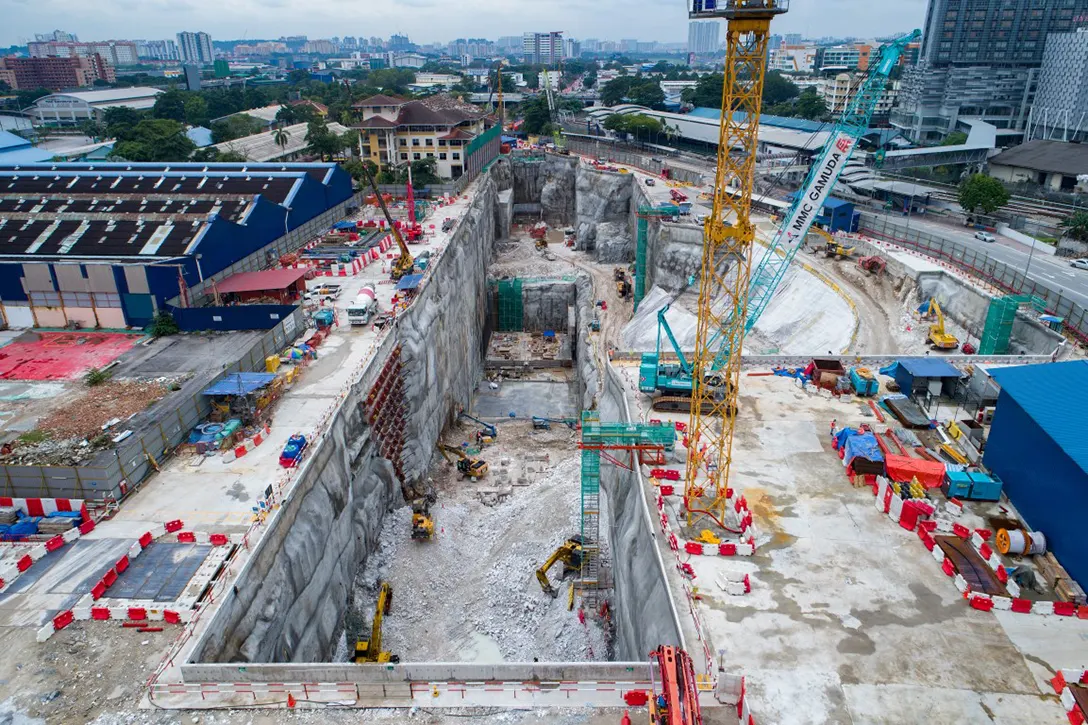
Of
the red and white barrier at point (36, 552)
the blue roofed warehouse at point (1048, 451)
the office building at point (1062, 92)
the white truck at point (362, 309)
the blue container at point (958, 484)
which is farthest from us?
the office building at point (1062, 92)

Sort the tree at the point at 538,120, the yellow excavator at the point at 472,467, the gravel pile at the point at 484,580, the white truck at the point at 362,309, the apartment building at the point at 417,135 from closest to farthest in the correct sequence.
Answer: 1. the gravel pile at the point at 484,580
2. the white truck at the point at 362,309
3. the yellow excavator at the point at 472,467
4. the apartment building at the point at 417,135
5. the tree at the point at 538,120

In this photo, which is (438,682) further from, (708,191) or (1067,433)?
(708,191)

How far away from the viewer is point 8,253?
4959 centimetres

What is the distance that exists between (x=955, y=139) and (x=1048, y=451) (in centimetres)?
10918

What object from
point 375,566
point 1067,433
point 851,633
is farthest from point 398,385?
point 1067,433

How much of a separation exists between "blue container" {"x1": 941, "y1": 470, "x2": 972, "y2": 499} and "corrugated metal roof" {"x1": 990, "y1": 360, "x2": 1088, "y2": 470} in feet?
11.9

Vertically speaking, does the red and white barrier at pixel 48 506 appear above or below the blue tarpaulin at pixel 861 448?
below

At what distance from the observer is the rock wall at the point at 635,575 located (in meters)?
23.6

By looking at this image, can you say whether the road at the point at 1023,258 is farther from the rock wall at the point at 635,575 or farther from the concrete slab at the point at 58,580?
the concrete slab at the point at 58,580

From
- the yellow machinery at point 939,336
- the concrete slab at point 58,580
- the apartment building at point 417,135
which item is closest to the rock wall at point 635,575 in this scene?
the concrete slab at point 58,580

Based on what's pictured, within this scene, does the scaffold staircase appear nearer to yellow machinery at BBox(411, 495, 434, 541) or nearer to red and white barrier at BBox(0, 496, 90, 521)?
yellow machinery at BBox(411, 495, 434, 541)

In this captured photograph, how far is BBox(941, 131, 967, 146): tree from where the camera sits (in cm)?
11456

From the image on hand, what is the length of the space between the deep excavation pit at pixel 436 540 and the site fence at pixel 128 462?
6991 millimetres

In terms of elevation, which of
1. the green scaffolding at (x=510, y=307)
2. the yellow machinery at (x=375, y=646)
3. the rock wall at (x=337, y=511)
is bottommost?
the green scaffolding at (x=510, y=307)
